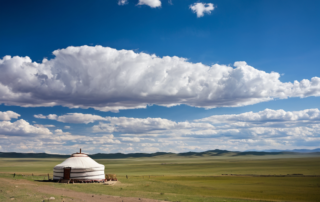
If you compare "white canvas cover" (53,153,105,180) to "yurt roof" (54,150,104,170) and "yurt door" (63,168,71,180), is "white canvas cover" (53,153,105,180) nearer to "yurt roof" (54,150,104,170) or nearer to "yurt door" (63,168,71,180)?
"yurt roof" (54,150,104,170)

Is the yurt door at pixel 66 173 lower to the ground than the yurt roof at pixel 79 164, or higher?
lower

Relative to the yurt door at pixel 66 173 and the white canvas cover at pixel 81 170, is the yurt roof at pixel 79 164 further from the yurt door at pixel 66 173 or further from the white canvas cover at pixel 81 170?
the yurt door at pixel 66 173

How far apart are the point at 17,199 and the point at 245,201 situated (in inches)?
768

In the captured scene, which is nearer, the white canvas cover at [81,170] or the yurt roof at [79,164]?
the white canvas cover at [81,170]

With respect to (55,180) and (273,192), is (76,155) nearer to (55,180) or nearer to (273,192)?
(55,180)

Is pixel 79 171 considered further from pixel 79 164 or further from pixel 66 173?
pixel 66 173

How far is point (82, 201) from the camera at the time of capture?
22.0m

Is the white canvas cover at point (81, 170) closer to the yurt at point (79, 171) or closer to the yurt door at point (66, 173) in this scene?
the yurt at point (79, 171)

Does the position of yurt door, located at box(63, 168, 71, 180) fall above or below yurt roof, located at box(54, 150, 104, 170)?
below

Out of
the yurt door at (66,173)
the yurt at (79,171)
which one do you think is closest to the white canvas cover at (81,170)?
the yurt at (79,171)

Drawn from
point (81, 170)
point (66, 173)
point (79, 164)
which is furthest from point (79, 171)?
point (66, 173)

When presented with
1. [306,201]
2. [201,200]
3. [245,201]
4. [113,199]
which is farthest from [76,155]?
[306,201]

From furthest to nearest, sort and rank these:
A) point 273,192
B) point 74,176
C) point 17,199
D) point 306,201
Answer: point 74,176 < point 273,192 < point 306,201 < point 17,199

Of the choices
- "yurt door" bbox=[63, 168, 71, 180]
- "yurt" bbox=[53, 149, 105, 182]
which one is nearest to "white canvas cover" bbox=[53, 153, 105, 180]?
"yurt" bbox=[53, 149, 105, 182]
